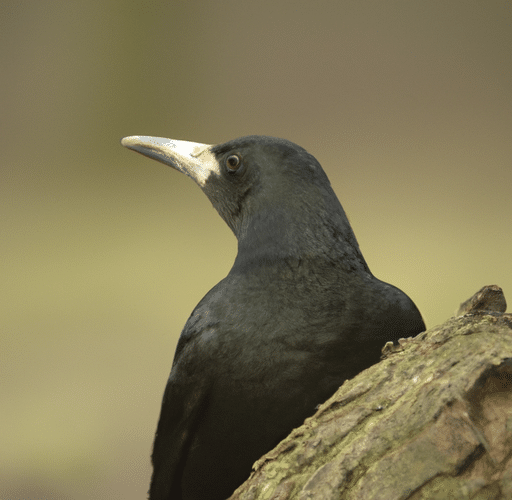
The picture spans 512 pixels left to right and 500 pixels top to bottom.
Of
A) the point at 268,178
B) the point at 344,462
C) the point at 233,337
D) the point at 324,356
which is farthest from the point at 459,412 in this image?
the point at 268,178

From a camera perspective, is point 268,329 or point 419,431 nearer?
point 419,431

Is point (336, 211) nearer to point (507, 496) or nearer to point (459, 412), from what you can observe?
point (459, 412)

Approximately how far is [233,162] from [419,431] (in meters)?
1.09

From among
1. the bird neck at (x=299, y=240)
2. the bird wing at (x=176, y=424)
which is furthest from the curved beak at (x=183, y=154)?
the bird wing at (x=176, y=424)

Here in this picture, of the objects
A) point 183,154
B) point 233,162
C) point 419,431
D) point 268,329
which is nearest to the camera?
point 419,431

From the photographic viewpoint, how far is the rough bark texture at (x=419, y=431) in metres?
0.93

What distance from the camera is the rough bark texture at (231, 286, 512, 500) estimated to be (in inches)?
36.5

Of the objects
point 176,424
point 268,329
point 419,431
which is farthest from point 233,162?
point 419,431

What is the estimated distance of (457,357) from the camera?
40.7 inches

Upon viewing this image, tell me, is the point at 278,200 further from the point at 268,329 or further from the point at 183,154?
the point at 183,154

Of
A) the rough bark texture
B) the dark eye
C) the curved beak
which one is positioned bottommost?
the rough bark texture

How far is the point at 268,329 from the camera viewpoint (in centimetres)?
144

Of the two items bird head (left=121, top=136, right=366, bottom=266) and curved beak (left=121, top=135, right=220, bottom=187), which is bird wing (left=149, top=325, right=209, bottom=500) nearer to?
bird head (left=121, top=136, right=366, bottom=266)

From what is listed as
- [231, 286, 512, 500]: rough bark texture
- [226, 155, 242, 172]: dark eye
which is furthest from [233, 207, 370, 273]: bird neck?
[231, 286, 512, 500]: rough bark texture
